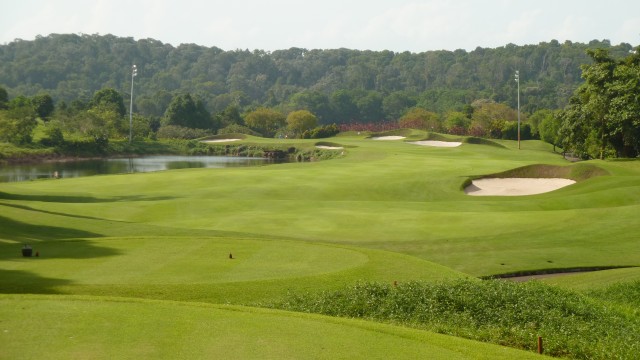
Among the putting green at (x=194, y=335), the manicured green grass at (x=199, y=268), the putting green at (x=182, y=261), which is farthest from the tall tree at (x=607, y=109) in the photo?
the putting green at (x=194, y=335)

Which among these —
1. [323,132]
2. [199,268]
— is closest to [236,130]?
[323,132]

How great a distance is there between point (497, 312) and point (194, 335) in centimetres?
653

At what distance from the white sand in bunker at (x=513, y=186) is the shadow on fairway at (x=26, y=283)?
117 ft

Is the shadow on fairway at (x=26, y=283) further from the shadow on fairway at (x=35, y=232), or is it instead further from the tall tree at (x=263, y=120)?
the tall tree at (x=263, y=120)

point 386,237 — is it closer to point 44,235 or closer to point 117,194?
point 44,235

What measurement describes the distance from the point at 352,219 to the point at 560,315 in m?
18.3

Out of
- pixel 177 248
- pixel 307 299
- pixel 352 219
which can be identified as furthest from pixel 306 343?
pixel 352 219

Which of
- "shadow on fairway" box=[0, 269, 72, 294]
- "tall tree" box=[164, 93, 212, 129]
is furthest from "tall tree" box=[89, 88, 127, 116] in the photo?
"shadow on fairway" box=[0, 269, 72, 294]

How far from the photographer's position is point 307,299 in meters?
14.9

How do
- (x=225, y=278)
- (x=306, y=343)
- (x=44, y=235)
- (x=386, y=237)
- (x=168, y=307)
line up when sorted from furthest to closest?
(x=386, y=237)
(x=44, y=235)
(x=225, y=278)
(x=168, y=307)
(x=306, y=343)

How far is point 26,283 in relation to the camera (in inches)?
583

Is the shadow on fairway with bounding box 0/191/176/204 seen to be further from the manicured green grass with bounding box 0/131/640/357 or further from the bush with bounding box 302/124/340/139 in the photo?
the bush with bounding box 302/124/340/139

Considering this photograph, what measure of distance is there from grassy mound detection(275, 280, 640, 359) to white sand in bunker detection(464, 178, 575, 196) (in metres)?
31.8

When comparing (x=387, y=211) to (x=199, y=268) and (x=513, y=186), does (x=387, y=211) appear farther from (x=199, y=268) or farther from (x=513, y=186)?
(x=199, y=268)
